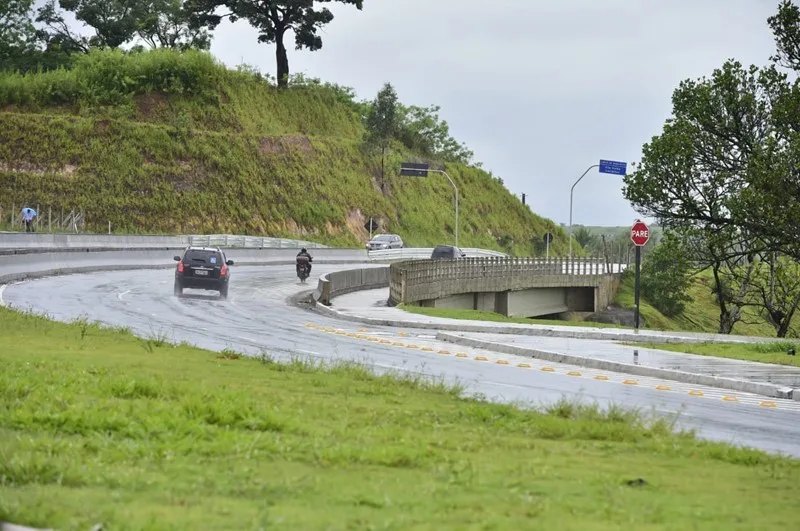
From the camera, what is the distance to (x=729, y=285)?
7181 cm

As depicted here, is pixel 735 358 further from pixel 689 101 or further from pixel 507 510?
pixel 507 510

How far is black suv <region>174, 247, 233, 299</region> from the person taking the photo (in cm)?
4488

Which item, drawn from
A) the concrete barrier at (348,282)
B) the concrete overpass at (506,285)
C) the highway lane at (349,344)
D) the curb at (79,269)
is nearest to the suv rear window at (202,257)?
the highway lane at (349,344)

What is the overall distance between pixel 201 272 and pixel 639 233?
16.8 m

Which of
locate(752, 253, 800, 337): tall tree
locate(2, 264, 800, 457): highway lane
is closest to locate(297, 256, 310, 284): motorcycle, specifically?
locate(2, 264, 800, 457): highway lane

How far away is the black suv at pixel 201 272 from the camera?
147 feet

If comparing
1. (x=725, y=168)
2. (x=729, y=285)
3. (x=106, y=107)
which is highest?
(x=106, y=107)

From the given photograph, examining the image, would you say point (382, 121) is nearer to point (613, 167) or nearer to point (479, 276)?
point (613, 167)

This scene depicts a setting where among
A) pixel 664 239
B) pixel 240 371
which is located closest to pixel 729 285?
pixel 664 239

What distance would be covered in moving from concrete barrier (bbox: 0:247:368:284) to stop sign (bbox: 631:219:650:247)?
2224 cm

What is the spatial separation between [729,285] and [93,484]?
6723 centimetres

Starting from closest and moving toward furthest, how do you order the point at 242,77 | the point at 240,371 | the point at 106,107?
the point at 240,371 → the point at 106,107 → the point at 242,77

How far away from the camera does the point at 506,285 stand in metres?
69.8

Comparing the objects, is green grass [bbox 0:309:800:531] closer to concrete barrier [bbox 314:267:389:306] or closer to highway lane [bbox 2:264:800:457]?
highway lane [bbox 2:264:800:457]
